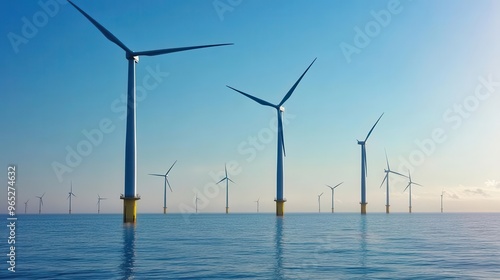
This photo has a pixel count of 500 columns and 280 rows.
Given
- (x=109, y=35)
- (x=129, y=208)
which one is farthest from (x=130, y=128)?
(x=109, y=35)

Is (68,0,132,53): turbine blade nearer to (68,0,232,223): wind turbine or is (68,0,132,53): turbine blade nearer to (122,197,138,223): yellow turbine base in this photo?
(68,0,232,223): wind turbine

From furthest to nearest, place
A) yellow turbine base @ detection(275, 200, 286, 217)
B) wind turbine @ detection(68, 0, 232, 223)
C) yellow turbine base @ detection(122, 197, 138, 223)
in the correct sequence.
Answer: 1. yellow turbine base @ detection(275, 200, 286, 217)
2. yellow turbine base @ detection(122, 197, 138, 223)
3. wind turbine @ detection(68, 0, 232, 223)

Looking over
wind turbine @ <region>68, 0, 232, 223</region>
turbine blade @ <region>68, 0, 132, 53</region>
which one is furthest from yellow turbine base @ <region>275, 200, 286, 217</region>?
turbine blade @ <region>68, 0, 132, 53</region>

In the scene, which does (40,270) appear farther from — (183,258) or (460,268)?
(460,268)

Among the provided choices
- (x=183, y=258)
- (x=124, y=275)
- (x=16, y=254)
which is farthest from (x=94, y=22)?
(x=124, y=275)

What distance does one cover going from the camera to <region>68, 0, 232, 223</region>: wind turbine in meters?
88.9

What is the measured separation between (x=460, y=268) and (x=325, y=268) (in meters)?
10.1

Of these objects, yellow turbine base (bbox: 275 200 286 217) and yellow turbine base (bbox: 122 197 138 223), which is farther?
yellow turbine base (bbox: 275 200 286 217)

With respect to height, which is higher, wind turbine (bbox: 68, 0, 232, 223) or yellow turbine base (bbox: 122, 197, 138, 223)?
Result: wind turbine (bbox: 68, 0, 232, 223)

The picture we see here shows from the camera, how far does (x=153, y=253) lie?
1943 inches

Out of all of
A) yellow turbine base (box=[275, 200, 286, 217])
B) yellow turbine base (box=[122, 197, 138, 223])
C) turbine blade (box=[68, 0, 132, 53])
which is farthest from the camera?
yellow turbine base (box=[275, 200, 286, 217])

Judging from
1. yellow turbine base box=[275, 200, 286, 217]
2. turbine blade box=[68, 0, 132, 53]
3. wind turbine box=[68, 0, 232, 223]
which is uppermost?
turbine blade box=[68, 0, 132, 53]

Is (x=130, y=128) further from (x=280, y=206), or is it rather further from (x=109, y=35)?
(x=280, y=206)

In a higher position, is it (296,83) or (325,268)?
(296,83)
